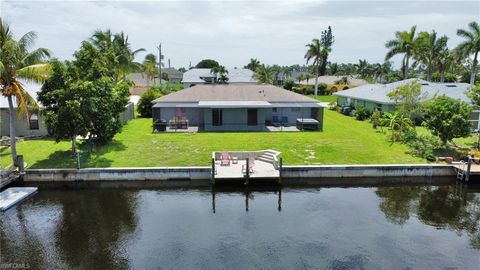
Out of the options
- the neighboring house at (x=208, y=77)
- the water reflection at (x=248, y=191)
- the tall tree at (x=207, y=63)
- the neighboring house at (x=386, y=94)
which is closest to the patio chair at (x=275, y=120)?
the neighboring house at (x=386, y=94)

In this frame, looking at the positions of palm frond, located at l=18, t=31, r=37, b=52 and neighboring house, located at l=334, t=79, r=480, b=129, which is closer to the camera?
palm frond, located at l=18, t=31, r=37, b=52

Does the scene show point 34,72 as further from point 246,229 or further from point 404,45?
point 404,45

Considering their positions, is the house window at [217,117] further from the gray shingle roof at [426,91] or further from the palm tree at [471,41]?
the palm tree at [471,41]

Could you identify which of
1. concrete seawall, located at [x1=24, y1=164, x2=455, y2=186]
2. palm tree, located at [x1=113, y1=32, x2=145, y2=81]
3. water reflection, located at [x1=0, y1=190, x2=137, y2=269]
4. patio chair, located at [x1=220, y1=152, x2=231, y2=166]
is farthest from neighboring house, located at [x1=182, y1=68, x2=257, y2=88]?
water reflection, located at [x1=0, y1=190, x2=137, y2=269]

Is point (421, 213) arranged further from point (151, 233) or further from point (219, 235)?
point (151, 233)

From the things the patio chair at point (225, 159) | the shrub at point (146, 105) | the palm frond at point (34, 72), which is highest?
the palm frond at point (34, 72)

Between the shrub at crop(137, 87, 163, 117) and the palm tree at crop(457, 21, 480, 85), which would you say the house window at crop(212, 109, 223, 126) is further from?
the palm tree at crop(457, 21, 480, 85)
